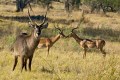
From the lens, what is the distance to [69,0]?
56125 mm

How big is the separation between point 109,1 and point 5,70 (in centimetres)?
3828

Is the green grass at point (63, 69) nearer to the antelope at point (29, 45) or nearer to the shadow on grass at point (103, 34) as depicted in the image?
the antelope at point (29, 45)

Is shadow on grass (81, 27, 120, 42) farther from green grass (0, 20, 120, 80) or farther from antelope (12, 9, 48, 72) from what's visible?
antelope (12, 9, 48, 72)

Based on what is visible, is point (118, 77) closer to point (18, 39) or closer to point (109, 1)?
point (18, 39)

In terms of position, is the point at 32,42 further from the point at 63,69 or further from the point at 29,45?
the point at 63,69

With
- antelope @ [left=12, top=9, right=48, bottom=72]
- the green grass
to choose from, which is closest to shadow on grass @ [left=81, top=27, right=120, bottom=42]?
the green grass

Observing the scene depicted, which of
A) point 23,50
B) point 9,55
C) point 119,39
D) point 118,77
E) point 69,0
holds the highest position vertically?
point 118,77

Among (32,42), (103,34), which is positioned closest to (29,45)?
(32,42)

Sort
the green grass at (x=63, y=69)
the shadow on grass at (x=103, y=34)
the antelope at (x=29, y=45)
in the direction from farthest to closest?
the shadow on grass at (x=103, y=34), the antelope at (x=29, y=45), the green grass at (x=63, y=69)

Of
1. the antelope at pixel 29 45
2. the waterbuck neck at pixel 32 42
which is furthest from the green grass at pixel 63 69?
the waterbuck neck at pixel 32 42

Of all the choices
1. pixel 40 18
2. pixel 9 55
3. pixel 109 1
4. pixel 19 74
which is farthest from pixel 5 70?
pixel 109 1

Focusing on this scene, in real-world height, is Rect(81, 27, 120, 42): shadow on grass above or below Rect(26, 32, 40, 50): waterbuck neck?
below

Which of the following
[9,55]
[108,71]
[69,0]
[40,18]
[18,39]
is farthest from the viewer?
[69,0]

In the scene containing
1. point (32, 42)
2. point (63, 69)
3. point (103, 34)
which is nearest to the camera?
point (32, 42)
